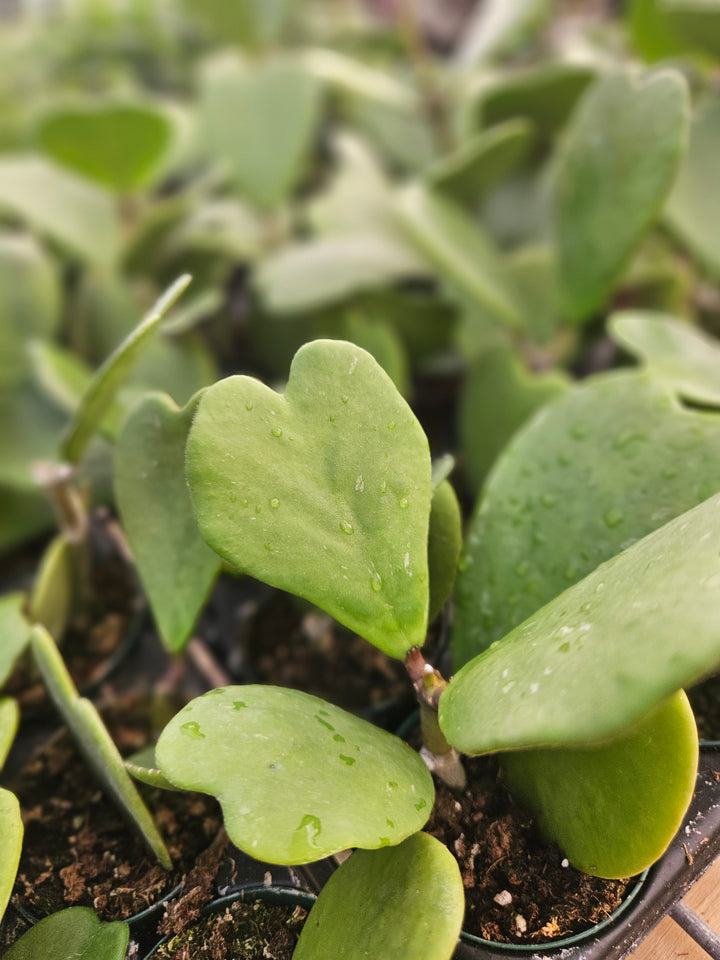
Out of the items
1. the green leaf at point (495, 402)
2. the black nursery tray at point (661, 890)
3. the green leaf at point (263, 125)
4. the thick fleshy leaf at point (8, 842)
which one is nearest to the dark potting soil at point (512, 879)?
the black nursery tray at point (661, 890)

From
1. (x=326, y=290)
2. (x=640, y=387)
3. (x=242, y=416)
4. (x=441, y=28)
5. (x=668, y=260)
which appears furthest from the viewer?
(x=441, y=28)

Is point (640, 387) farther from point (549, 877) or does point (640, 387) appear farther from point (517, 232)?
point (517, 232)

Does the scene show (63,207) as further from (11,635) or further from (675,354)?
(675,354)

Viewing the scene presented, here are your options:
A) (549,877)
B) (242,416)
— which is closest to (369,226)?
(242,416)

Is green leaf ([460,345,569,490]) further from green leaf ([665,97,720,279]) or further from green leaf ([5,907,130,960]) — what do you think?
green leaf ([5,907,130,960])

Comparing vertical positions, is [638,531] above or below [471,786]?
above

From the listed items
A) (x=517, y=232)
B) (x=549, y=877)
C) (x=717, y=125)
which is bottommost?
(x=549, y=877)

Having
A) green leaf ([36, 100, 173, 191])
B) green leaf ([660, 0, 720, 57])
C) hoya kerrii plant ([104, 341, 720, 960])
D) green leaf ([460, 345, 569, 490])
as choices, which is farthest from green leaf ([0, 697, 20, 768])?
green leaf ([660, 0, 720, 57])
